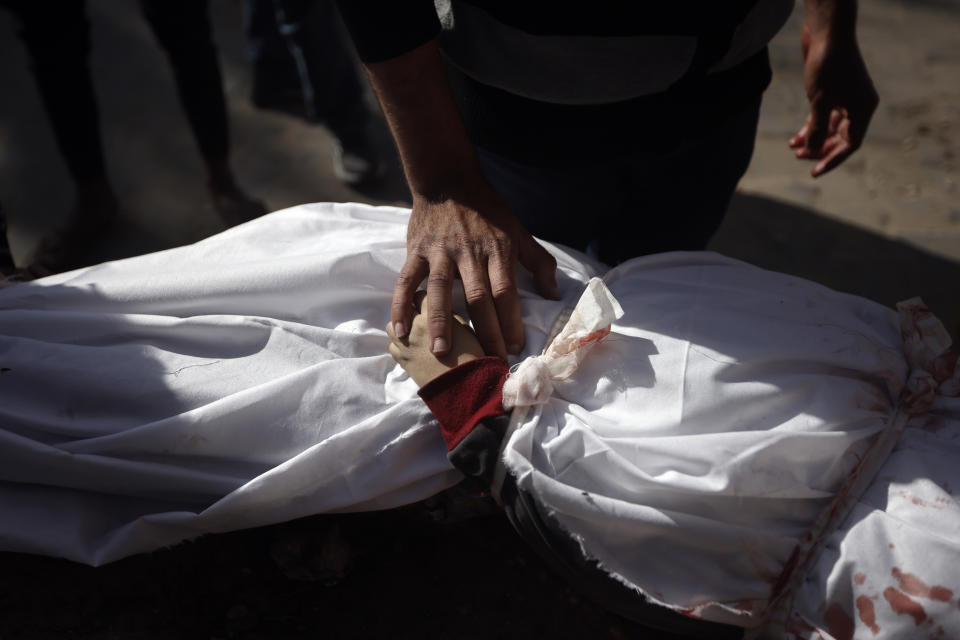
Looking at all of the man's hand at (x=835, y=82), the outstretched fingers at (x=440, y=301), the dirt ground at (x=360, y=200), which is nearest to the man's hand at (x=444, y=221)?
the outstretched fingers at (x=440, y=301)

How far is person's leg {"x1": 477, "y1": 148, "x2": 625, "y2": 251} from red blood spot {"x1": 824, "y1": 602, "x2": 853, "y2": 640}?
791 millimetres

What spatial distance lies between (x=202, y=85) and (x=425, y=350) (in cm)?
166

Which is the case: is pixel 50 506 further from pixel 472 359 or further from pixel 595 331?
pixel 595 331

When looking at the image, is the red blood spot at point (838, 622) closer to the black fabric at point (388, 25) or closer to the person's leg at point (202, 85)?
the black fabric at point (388, 25)

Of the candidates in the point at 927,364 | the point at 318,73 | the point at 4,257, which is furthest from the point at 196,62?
the point at 927,364

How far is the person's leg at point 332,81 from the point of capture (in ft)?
8.21

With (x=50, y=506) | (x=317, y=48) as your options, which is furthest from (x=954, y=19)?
(x=50, y=506)

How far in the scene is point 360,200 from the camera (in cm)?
271

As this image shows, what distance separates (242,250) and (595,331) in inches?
27.3

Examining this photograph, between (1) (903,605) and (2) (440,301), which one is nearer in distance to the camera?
(1) (903,605)

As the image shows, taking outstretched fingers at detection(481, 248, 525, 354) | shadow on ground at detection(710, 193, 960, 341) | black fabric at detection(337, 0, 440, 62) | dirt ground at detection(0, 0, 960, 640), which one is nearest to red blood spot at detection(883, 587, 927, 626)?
dirt ground at detection(0, 0, 960, 640)

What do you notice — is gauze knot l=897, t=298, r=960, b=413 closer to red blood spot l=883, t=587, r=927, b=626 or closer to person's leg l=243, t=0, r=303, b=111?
red blood spot l=883, t=587, r=927, b=626

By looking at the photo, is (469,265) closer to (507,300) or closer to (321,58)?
(507,300)

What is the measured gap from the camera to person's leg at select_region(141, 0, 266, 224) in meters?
2.21
